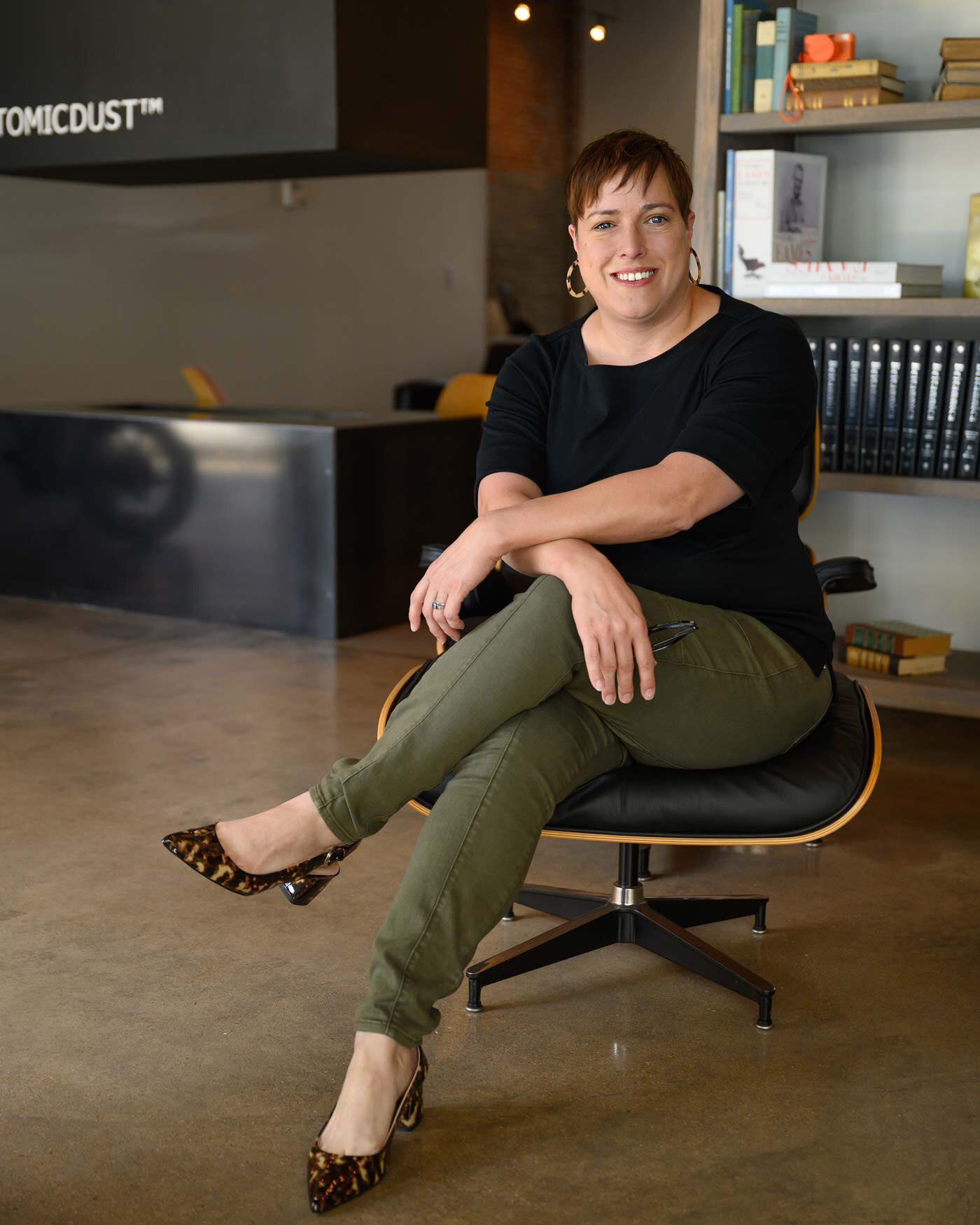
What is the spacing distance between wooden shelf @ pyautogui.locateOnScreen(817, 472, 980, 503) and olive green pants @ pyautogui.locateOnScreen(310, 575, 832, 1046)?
5.20ft

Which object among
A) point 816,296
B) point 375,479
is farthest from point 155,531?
point 816,296

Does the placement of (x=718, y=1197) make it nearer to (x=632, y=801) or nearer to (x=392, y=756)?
(x=632, y=801)

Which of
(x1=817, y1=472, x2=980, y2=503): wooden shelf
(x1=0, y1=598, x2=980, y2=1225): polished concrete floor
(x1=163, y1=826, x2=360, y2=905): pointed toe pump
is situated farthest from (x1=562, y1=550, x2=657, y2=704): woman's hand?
(x1=817, y1=472, x2=980, y2=503): wooden shelf

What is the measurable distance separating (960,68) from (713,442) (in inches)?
73.1

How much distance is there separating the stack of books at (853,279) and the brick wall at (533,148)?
6.93m

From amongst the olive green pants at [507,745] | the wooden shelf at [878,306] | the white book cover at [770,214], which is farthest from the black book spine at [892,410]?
the olive green pants at [507,745]

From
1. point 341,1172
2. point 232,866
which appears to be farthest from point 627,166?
point 341,1172

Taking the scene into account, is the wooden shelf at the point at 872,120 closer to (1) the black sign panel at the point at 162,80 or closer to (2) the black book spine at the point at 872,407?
(2) the black book spine at the point at 872,407

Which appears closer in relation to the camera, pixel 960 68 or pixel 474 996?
pixel 474 996

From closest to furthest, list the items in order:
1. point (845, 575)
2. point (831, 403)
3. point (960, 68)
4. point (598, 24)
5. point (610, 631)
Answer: point (610, 631) → point (845, 575) → point (960, 68) → point (831, 403) → point (598, 24)

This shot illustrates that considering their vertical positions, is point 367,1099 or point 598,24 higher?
point 598,24

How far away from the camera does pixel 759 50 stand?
342 cm

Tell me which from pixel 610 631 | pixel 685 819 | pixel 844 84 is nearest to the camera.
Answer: pixel 610 631

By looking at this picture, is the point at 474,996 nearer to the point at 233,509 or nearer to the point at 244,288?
the point at 233,509
